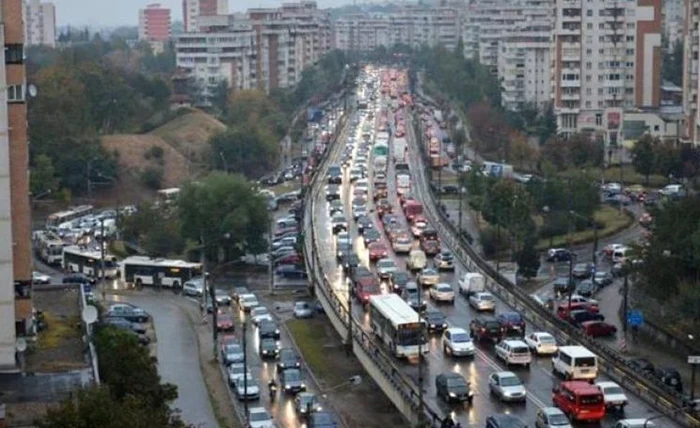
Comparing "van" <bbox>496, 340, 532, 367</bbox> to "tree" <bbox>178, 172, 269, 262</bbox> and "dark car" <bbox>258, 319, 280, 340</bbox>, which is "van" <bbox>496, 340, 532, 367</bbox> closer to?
"dark car" <bbox>258, 319, 280, 340</bbox>

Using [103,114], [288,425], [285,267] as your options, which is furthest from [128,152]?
[288,425]

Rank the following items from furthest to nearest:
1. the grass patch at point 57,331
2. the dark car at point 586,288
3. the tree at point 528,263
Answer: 1. the tree at point 528,263
2. the dark car at point 586,288
3. the grass patch at point 57,331

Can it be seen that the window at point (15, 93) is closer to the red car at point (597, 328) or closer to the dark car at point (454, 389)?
the dark car at point (454, 389)

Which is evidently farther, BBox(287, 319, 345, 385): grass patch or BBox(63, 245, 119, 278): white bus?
BBox(63, 245, 119, 278): white bus

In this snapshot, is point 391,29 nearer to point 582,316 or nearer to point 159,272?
point 159,272

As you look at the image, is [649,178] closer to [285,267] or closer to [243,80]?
[285,267]

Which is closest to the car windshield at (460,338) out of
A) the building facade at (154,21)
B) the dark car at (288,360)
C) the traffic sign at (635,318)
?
the dark car at (288,360)

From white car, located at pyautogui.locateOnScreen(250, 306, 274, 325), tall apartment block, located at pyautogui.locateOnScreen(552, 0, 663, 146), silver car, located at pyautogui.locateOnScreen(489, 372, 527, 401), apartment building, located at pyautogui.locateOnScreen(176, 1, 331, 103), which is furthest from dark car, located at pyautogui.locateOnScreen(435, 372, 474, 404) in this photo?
apartment building, located at pyautogui.locateOnScreen(176, 1, 331, 103)

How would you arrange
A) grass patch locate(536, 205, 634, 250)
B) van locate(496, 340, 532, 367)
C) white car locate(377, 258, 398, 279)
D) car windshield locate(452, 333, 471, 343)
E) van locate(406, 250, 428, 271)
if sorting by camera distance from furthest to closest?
grass patch locate(536, 205, 634, 250), van locate(406, 250, 428, 271), white car locate(377, 258, 398, 279), car windshield locate(452, 333, 471, 343), van locate(496, 340, 532, 367)
